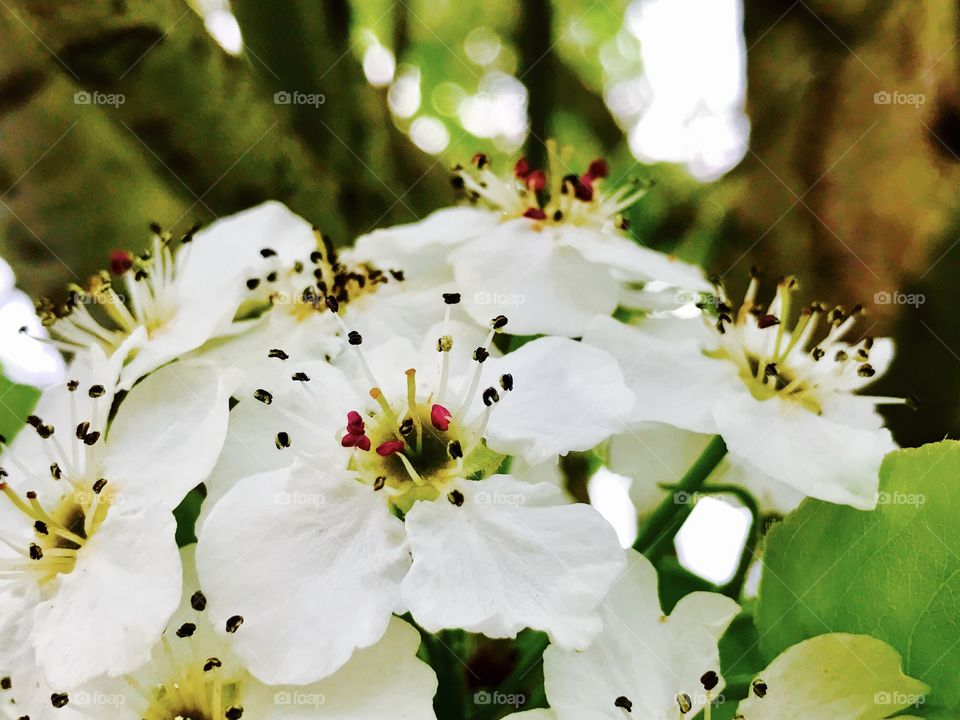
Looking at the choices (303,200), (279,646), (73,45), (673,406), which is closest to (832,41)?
(303,200)

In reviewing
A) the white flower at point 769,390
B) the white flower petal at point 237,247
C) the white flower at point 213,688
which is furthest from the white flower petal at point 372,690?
the white flower petal at point 237,247

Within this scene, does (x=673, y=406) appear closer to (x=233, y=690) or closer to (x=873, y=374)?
(x=873, y=374)

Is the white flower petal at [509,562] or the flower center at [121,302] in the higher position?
the flower center at [121,302]

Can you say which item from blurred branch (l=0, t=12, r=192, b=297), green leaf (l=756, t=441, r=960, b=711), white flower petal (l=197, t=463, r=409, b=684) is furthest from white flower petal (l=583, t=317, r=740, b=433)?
blurred branch (l=0, t=12, r=192, b=297)

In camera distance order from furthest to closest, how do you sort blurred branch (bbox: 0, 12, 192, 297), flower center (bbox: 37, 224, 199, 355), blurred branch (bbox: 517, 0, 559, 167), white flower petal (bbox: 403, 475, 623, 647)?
blurred branch (bbox: 517, 0, 559, 167)
blurred branch (bbox: 0, 12, 192, 297)
flower center (bbox: 37, 224, 199, 355)
white flower petal (bbox: 403, 475, 623, 647)

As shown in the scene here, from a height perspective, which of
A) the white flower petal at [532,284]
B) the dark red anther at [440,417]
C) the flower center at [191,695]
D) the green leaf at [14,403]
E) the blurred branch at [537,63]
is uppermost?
the blurred branch at [537,63]

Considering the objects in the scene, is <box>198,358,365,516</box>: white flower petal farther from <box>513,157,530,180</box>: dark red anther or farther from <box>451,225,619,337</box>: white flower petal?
<box>513,157,530,180</box>: dark red anther

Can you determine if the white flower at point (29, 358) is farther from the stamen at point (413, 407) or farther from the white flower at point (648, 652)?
the white flower at point (648, 652)
